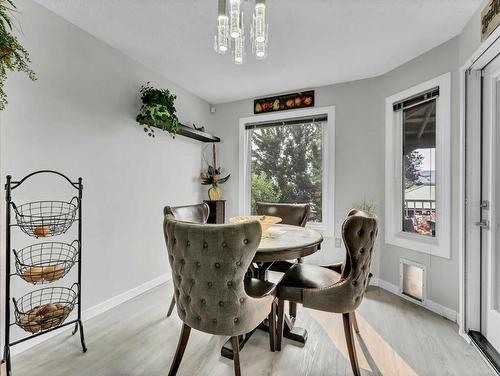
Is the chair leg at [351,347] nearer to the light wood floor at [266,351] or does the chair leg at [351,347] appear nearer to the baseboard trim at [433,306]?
the light wood floor at [266,351]

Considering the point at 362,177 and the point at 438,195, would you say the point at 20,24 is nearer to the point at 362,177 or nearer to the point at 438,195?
the point at 362,177

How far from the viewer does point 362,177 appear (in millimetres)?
3199

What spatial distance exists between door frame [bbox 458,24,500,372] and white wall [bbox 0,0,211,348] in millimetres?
2969

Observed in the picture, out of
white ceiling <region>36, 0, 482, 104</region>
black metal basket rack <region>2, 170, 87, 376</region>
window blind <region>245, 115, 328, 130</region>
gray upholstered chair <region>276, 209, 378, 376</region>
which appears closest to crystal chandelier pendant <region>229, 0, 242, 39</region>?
white ceiling <region>36, 0, 482, 104</region>

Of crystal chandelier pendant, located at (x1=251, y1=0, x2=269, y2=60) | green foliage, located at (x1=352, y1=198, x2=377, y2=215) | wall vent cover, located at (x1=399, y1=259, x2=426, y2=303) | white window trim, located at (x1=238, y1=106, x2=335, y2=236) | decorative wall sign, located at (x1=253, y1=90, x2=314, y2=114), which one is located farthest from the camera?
decorative wall sign, located at (x1=253, y1=90, x2=314, y2=114)

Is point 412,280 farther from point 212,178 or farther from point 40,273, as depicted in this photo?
point 40,273

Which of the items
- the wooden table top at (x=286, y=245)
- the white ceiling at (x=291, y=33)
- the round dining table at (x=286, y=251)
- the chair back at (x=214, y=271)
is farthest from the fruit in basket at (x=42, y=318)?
the white ceiling at (x=291, y=33)

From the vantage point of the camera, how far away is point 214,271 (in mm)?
1313

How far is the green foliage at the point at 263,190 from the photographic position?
149 inches

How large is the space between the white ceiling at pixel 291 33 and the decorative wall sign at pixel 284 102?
1.15 feet

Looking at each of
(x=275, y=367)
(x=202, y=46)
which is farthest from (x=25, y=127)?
(x=275, y=367)

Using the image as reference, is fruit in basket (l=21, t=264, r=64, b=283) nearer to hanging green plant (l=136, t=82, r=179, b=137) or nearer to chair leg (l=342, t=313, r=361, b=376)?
hanging green plant (l=136, t=82, r=179, b=137)

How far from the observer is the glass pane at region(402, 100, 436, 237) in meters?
2.62

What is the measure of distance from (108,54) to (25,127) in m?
1.07
